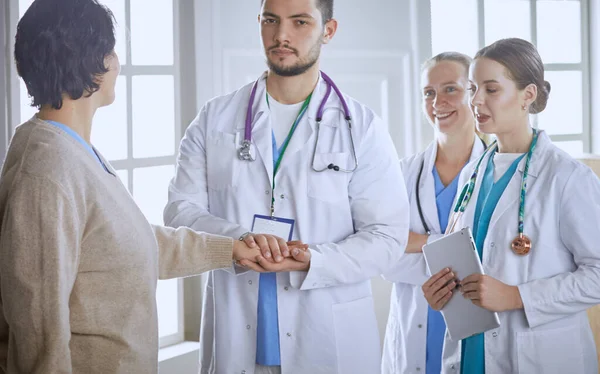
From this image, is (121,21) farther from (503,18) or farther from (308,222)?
(503,18)

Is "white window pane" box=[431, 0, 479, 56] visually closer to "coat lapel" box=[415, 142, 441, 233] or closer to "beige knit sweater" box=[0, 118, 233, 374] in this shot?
"coat lapel" box=[415, 142, 441, 233]

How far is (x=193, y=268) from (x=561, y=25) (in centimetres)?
353

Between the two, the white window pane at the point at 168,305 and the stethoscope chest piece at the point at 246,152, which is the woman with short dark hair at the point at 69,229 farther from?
the white window pane at the point at 168,305

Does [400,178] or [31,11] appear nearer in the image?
[31,11]

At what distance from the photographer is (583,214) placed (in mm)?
2086

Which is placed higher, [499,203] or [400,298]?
[499,203]

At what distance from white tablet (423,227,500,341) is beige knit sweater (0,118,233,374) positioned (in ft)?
2.98

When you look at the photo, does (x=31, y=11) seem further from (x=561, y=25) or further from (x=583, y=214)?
(x=561, y=25)

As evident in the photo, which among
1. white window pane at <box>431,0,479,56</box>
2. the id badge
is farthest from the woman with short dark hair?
white window pane at <box>431,0,479,56</box>

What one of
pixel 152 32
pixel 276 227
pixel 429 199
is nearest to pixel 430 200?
pixel 429 199

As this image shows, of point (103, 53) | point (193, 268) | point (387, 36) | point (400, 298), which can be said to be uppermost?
point (387, 36)

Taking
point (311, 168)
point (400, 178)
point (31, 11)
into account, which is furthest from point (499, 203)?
point (31, 11)

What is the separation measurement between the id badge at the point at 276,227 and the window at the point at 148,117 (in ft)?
4.10

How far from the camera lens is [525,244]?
2141 mm
